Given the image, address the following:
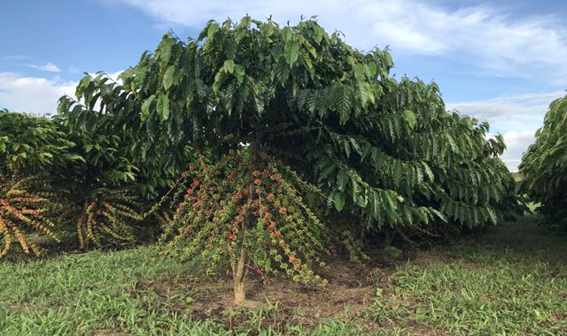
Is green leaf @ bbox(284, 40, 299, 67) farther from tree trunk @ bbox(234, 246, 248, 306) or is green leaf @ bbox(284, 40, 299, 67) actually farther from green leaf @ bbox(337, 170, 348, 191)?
tree trunk @ bbox(234, 246, 248, 306)

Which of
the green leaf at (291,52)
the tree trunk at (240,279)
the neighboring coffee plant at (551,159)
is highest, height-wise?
the green leaf at (291,52)

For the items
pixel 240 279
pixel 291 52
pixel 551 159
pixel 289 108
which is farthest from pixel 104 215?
pixel 551 159

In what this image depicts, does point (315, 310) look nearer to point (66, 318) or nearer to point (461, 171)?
point (66, 318)

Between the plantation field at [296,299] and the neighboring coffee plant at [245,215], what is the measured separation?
355 millimetres

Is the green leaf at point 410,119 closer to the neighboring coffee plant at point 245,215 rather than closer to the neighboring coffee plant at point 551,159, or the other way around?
the neighboring coffee plant at point 245,215

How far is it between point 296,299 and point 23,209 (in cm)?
397

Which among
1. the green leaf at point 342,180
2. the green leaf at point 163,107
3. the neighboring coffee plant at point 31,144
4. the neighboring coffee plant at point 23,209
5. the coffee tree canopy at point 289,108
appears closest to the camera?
the green leaf at point 163,107

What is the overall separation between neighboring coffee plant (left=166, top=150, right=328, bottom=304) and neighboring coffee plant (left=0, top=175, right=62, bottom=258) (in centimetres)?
276

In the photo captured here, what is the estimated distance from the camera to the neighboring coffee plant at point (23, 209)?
5.65 m

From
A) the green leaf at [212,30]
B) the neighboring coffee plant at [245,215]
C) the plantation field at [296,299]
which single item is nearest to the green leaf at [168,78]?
the green leaf at [212,30]

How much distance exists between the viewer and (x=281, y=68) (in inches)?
127

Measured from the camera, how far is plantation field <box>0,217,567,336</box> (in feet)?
11.4

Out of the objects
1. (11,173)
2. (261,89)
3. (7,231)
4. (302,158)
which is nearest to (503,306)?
(302,158)

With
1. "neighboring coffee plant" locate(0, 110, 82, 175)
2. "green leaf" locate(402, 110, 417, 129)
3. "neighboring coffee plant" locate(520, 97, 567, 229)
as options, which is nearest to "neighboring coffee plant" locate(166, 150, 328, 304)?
"green leaf" locate(402, 110, 417, 129)
